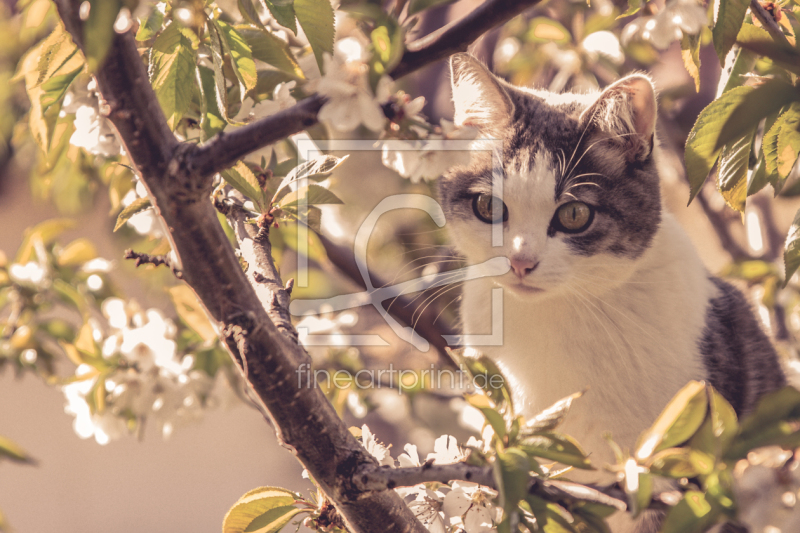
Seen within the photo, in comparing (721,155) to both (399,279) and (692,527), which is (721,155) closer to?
(692,527)

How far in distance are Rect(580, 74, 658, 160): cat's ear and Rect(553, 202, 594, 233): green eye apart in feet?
0.38

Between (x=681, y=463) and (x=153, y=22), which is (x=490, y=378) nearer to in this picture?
(x=681, y=463)

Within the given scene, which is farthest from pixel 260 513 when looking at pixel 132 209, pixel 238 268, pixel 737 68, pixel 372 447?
pixel 737 68

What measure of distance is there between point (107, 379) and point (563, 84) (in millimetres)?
1241

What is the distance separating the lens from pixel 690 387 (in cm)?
45

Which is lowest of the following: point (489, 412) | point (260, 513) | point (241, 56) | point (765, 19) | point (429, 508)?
point (429, 508)

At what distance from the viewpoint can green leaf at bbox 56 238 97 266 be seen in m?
1.15

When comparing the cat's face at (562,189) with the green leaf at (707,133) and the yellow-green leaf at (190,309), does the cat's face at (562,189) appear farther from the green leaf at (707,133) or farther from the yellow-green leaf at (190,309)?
the yellow-green leaf at (190,309)

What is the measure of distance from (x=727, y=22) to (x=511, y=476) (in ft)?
1.54

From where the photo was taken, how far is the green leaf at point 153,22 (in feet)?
1.96

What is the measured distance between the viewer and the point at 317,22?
1.86 feet

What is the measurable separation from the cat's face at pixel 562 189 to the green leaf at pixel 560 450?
397 millimetres

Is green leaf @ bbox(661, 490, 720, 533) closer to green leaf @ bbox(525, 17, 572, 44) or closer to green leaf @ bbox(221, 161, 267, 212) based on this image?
green leaf @ bbox(221, 161, 267, 212)

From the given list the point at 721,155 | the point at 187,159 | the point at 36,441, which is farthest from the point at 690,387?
the point at 36,441
